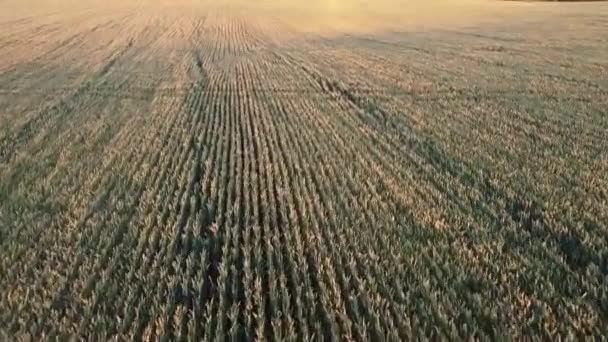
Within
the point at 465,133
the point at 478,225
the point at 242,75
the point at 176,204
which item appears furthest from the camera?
the point at 242,75

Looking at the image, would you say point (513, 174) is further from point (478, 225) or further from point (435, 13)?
point (435, 13)

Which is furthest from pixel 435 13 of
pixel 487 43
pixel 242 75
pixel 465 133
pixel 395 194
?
pixel 395 194

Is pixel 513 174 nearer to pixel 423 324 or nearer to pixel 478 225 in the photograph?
pixel 478 225

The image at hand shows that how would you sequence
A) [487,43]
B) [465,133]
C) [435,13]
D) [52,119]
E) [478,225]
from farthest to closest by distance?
1. [435,13]
2. [487,43]
3. [52,119]
4. [465,133]
5. [478,225]

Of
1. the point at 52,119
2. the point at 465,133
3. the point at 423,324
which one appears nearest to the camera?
the point at 423,324

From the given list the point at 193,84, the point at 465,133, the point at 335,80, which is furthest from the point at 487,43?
the point at 465,133

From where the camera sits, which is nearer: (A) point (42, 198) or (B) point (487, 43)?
(A) point (42, 198)
